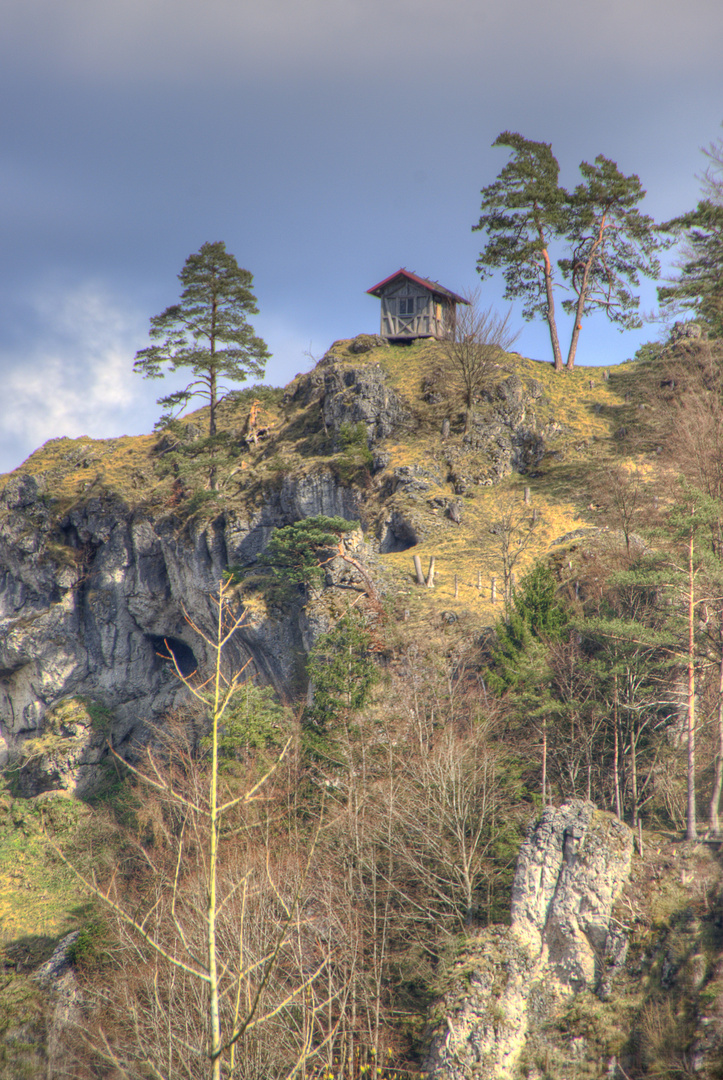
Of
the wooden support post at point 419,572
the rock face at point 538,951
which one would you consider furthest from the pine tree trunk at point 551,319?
the rock face at point 538,951

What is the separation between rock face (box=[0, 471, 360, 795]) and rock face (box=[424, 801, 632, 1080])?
23400 millimetres

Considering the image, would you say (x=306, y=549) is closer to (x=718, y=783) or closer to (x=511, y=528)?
(x=511, y=528)

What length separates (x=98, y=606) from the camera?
43.5 meters

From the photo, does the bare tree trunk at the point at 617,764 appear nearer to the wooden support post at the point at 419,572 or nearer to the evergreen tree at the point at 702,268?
the wooden support post at the point at 419,572

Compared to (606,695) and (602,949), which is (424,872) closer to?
(602,949)

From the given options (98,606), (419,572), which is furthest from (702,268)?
(98,606)

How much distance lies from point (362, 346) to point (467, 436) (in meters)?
14.9

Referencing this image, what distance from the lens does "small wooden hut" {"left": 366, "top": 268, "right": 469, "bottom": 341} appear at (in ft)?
169

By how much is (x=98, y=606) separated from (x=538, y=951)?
34742 mm

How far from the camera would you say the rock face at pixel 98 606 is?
38.7 metres

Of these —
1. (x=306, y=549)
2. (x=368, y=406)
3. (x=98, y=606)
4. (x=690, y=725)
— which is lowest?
(x=690, y=725)

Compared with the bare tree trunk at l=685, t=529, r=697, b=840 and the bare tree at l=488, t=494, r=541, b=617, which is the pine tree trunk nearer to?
the bare tree at l=488, t=494, r=541, b=617

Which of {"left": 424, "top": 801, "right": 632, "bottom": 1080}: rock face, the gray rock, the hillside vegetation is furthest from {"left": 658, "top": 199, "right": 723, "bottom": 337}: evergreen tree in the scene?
{"left": 424, "top": 801, "right": 632, "bottom": 1080}: rock face

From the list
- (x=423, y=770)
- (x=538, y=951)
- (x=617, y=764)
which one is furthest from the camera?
(x=617, y=764)
